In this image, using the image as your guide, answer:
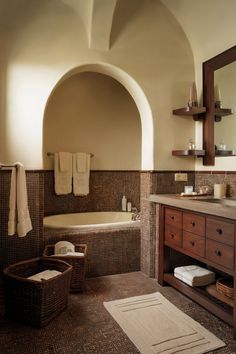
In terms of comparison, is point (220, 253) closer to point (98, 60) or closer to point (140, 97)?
point (140, 97)

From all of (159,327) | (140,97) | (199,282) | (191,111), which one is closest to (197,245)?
(199,282)

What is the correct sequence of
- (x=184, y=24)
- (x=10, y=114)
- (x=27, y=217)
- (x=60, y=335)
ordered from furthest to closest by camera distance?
(x=184, y=24) < (x=10, y=114) < (x=27, y=217) < (x=60, y=335)

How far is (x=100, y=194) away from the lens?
3.71 meters

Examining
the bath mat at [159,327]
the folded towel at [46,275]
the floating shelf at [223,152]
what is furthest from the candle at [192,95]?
the folded towel at [46,275]

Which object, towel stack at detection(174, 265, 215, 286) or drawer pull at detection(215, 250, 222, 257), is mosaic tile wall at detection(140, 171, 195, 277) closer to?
towel stack at detection(174, 265, 215, 286)

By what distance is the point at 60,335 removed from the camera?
1.75 meters

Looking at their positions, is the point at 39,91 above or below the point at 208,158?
above

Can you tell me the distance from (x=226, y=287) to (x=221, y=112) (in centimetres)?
157

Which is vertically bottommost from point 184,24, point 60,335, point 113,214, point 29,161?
point 60,335

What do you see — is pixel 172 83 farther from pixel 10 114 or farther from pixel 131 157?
pixel 10 114

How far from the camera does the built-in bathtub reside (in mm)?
2672

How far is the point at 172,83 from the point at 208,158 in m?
0.86

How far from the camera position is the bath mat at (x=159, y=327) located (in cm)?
165

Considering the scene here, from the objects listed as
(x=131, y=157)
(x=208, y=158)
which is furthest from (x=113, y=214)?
(x=208, y=158)
